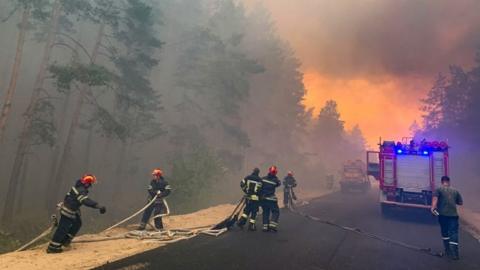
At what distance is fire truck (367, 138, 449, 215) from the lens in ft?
49.6

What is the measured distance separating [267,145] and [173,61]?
16504 millimetres

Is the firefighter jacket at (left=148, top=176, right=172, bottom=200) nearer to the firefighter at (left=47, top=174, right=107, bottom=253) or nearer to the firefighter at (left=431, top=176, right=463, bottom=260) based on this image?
the firefighter at (left=47, top=174, right=107, bottom=253)

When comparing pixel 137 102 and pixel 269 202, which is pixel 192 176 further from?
pixel 269 202

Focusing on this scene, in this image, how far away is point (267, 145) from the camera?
47.0 metres

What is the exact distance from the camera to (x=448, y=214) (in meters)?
9.19

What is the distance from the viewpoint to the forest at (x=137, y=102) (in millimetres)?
16391

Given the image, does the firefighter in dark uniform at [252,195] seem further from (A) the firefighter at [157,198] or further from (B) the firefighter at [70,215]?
(B) the firefighter at [70,215]

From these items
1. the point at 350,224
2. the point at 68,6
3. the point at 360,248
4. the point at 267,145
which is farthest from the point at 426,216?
the point at 267,145

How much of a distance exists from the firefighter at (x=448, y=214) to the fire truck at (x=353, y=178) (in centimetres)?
2180

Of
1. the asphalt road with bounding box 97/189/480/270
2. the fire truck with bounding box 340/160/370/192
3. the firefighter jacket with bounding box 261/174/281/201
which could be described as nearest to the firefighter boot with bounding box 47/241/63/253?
the asphalt road with bounding box 97/189/480/270

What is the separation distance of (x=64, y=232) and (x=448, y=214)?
879 centimetres

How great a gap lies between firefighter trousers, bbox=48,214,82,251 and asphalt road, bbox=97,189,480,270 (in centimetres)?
167

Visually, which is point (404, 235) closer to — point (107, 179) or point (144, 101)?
point (144, 101)

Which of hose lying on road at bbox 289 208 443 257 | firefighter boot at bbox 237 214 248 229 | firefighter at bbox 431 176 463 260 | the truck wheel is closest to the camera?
firefighter at bbox 431 176 463 260
